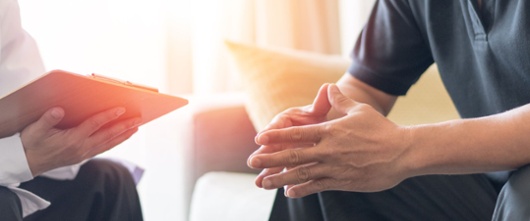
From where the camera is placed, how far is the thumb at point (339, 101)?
103 cm

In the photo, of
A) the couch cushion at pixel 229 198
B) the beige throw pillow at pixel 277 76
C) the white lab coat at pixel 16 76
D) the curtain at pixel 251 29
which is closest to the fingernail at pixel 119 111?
the white lab coat at pixel 16 76

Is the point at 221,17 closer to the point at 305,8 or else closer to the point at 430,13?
the point at 305,8

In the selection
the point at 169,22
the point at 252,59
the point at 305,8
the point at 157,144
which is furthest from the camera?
the point at 305,8

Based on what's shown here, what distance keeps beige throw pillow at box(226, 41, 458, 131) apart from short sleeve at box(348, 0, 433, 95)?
260mm

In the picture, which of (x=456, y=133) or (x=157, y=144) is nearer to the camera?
(x=456, y=133)

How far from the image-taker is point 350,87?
1.34m

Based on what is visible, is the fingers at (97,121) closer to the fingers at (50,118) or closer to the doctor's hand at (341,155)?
the fingers at (50,118)

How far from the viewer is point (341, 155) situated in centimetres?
95

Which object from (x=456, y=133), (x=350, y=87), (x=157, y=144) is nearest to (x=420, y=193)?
(x=456, y=133)

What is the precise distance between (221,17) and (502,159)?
4.36 ft

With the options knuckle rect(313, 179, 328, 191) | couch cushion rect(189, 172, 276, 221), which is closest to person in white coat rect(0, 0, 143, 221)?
couch cushion rect(189, 172, 276, 221)

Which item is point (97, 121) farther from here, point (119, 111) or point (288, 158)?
point (288, 158)

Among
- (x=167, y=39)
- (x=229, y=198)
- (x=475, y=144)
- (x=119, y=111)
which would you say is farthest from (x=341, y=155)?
(x=167, y=39)

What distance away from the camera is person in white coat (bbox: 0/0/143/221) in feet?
3.58
